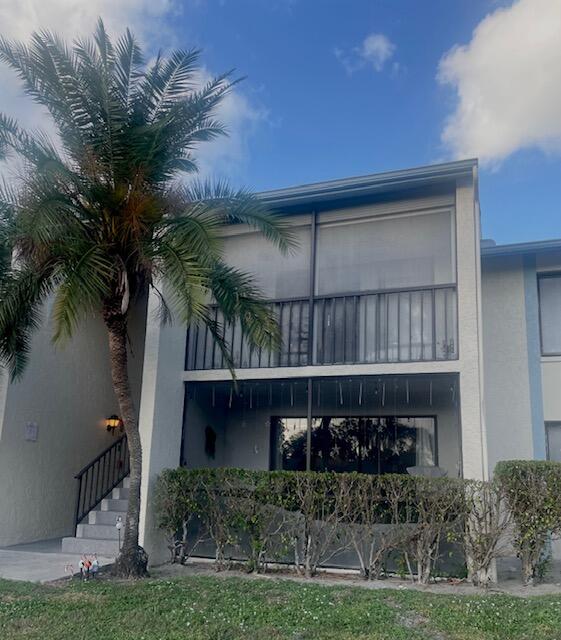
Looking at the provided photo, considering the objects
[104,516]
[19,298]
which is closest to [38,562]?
[104,516]

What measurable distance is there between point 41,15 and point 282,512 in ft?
29.6

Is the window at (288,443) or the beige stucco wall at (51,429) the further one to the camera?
the window at (288,443)

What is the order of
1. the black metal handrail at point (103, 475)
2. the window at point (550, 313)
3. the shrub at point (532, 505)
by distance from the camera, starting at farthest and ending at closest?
the black metal handrail at point (103, 475) < the window at point (550, 313) < the shrub at point (532, 505)

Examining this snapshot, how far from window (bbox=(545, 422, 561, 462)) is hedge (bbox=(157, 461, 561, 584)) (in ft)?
10.8

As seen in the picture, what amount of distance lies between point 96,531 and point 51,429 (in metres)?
2.44

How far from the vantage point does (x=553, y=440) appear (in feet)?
36.2

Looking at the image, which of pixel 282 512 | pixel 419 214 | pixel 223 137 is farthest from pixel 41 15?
pixel 282 512

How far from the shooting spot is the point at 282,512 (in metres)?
8.77

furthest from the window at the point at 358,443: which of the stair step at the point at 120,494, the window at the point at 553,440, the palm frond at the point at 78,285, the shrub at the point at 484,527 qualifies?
the palm frond at the point at 78,285

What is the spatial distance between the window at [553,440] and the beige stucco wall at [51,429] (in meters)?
8.87

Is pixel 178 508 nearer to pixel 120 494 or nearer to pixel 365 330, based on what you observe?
pixel 120 494

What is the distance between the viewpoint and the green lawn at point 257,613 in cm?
569

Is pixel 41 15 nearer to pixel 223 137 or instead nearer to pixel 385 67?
pixel 223 137

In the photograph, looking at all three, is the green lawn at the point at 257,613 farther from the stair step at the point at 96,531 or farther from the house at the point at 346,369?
the stair step at the point at 96,531
